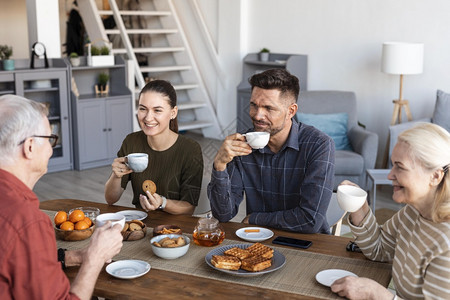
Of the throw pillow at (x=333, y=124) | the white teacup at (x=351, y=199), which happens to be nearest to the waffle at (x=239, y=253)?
the white teacup at (x=351, y=199)

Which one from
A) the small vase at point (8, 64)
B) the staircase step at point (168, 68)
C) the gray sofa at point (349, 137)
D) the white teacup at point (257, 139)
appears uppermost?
the small vase at point (8, 64)

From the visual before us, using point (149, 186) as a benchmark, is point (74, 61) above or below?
above

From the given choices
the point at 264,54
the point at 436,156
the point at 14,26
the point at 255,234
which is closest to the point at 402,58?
the point at 264,54

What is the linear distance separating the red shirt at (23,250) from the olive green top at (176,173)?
50.6 inches

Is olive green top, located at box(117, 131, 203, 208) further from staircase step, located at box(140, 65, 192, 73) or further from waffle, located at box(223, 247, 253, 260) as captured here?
staircase step, located at box(140, 65, 192, 73)

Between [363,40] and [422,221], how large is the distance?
484 cm

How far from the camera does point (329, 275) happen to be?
1864 mm

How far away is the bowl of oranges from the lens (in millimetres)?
2201

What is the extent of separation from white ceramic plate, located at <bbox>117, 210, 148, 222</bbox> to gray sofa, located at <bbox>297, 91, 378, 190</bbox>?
2.99m

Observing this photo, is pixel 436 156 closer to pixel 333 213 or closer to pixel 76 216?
pixel 333 213

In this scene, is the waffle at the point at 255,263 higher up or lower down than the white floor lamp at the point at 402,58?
lower down

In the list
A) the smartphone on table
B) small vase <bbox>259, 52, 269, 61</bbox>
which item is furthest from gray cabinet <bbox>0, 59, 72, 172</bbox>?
the smartphone on table

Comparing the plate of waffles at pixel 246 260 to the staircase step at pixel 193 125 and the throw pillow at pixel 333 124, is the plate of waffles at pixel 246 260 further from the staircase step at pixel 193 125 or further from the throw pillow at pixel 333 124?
the staircase step at pixel 193 125

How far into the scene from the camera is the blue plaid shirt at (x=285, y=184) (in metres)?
2.42
